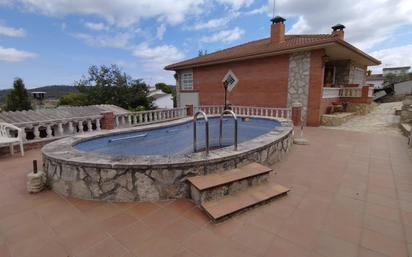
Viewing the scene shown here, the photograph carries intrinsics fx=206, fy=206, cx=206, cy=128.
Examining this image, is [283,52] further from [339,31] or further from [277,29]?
[339,31]

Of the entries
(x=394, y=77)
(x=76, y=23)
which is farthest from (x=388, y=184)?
(x=394, y=77)

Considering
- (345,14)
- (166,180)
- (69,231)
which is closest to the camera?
(69,231)

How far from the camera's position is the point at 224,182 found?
9.57 ft

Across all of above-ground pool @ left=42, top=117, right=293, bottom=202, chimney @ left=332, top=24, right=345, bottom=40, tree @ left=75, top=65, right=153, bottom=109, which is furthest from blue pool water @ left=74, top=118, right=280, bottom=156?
tree @ left=75, top=65, right=153, bottom=109

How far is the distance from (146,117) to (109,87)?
12452 mm

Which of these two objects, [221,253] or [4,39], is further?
[4,39]

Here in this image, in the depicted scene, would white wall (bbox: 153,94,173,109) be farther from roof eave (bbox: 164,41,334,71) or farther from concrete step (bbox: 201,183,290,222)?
concrete step (bbox: 201,183,290,222)

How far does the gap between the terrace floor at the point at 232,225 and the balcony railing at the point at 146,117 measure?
4.29 metres

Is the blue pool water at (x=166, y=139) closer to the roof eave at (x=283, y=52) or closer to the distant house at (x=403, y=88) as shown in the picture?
the roof eave at (x=283, y=52)

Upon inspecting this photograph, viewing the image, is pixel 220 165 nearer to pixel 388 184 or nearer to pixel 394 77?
pixel 388 184

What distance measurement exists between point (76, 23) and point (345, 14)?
14.9m

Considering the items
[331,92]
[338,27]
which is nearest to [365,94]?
[331,92]

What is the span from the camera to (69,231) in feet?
7.85

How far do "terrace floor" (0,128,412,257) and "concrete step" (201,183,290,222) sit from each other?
0.10 meters
